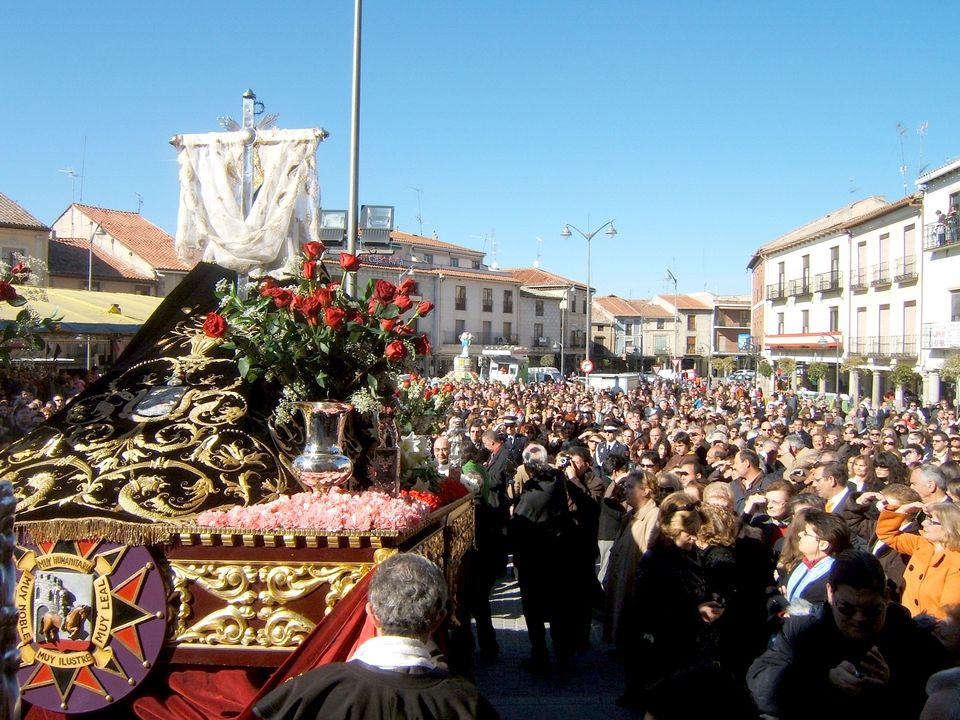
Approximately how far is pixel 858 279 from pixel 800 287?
549 centimetres

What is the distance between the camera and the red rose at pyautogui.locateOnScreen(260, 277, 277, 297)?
434cm

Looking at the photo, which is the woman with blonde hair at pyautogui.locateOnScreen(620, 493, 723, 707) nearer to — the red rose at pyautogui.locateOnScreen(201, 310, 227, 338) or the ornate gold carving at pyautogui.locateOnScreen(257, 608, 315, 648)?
the ornate gold carving at pyautogui.locateOnScreen(257, 608, 315, 648)

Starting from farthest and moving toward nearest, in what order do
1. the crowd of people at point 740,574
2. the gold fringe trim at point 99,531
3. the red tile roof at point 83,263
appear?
the red tile roof at point 83,263, the gold fringe trim at point 99,531, the crowd of people at point 740,574

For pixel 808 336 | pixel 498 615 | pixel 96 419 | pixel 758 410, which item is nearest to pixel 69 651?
pixel 96 419

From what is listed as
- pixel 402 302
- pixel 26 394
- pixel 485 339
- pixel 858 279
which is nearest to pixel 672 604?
pixel 402 302

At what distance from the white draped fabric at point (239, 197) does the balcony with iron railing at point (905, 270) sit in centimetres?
3109

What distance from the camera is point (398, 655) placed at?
7.97 feet

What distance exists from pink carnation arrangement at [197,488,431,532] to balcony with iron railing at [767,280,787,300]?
44036 millimetres

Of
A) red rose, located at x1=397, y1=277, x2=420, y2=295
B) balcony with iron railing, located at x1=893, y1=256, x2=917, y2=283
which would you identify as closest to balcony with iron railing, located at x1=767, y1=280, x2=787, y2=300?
balcony with iron railing, located at x1=893, y1=256, x2=917, y2=283

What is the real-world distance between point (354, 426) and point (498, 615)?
4009 mm

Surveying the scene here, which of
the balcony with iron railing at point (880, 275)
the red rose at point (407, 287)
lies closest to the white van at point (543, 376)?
the balcony with iron railing at point (880, 275)

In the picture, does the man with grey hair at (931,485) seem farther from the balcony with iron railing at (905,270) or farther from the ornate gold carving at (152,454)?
the balcony with iron railing at (905,270)

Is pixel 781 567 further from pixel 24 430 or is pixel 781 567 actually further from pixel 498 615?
pixel 24 430

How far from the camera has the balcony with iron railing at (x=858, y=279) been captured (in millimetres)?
37125
